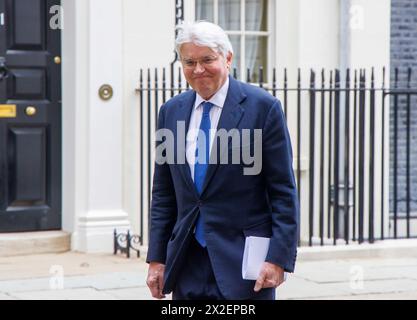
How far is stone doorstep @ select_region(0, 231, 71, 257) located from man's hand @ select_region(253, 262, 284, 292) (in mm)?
5241

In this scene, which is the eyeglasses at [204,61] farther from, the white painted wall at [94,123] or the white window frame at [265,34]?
the white window frame at [265,34]

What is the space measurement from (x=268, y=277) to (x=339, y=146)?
599cm

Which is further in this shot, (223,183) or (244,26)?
(244,26)

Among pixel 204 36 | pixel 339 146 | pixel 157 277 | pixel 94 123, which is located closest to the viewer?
pixel 204 36

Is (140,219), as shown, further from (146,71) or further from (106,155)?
(146,71)

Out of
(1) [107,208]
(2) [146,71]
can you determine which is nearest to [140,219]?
(1) [107,208]

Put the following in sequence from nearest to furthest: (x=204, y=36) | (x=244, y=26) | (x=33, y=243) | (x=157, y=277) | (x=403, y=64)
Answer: (x=204, y=36) → (x=157, y=277) → (x=33, y=243) → (x=244, y=26) → (x=403, y=64)

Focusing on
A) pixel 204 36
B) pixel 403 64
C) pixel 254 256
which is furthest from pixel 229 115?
pixel 403 64

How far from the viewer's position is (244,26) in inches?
412

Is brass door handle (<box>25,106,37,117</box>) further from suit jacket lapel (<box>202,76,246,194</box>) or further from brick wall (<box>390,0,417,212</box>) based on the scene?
suit jacket lapel (<box>202,76,246,194</box>)

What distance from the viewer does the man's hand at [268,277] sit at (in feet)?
14.1

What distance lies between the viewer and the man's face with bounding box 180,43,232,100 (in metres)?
4.30

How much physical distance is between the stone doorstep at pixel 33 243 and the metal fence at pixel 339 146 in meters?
0.75

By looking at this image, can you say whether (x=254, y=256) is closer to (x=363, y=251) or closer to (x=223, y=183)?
(x=223, y=183)
